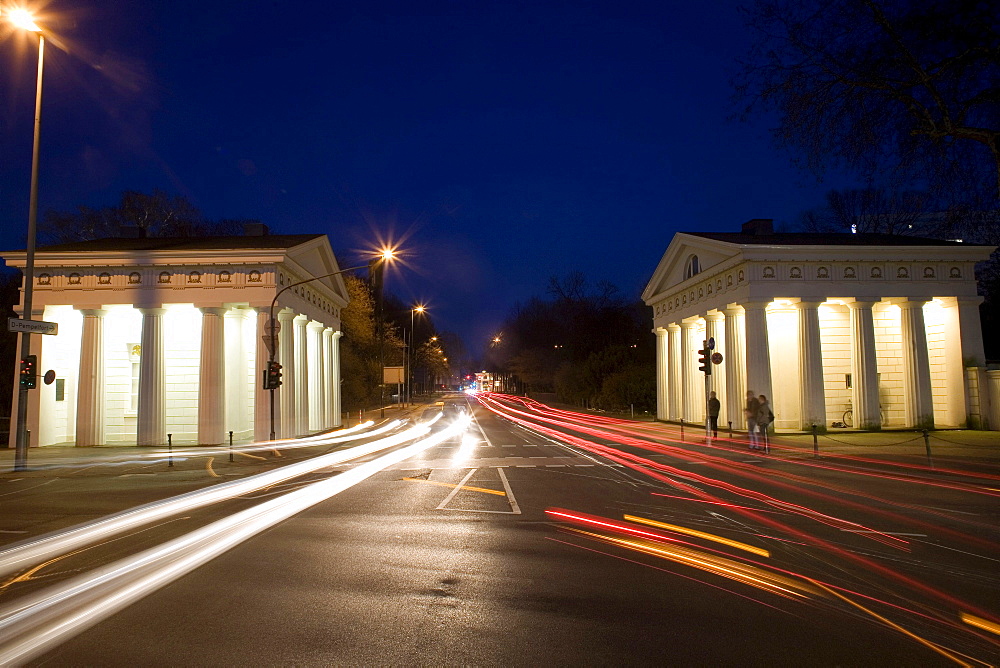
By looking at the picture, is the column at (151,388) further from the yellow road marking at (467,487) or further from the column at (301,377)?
the yellow road marking at (467,487)

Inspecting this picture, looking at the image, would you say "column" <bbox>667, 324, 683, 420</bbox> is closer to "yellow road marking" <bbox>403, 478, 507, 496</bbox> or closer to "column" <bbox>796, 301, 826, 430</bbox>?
"column" <bbox>796, 301, 826, 430</bbox>

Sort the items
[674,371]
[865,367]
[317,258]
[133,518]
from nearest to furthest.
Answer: [133,518] → [865,367] → [317,258] → [674,371]

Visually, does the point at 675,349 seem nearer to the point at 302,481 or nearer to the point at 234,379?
the point at 234,379

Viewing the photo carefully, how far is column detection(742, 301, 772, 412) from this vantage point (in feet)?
98.7

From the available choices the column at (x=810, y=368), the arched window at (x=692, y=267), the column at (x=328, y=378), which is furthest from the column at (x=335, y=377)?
the column at (x=810, y=368)

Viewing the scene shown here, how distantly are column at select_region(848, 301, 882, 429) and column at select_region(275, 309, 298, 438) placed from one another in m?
26.6

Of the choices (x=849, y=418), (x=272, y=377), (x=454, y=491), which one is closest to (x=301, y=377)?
(x=272, y=377)

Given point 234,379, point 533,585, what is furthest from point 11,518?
point 234,379

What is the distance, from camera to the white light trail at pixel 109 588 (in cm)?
548

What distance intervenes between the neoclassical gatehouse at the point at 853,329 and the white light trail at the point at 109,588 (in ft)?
81.7

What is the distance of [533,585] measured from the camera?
6.96 metres

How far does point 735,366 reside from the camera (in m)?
32.3

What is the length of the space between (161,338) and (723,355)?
27.4 meters

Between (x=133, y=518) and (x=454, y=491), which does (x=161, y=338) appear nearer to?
(x=133, y=518)
